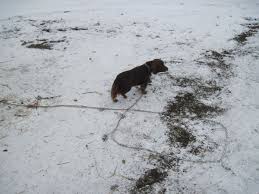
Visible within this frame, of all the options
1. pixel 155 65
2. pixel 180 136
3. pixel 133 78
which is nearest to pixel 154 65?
pixel 155 65

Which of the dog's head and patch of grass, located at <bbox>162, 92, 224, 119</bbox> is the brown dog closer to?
the dog's head

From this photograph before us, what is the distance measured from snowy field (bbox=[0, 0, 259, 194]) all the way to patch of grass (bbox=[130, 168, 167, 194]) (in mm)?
16

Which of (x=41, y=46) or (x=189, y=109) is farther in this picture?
(x=41, y=46)

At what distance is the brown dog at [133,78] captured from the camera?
16.4 ft

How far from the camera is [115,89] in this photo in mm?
5016

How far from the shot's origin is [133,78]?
508cm

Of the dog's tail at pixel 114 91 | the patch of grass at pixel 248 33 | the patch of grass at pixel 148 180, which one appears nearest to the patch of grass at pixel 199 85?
the dog's tail at pixel 114 91


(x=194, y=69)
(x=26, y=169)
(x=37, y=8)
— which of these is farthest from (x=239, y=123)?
(x=37, y=8)

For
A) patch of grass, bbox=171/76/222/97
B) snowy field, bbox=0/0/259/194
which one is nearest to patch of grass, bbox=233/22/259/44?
snowy field, bbox=0/0/259/194

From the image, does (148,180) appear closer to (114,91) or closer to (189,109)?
(189,109)

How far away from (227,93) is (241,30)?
14.0 ft

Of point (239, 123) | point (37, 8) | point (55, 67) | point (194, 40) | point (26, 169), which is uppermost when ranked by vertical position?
point (37, 8)

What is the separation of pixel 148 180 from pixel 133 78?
224 cm

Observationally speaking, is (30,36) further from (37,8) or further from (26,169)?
(26,169)
